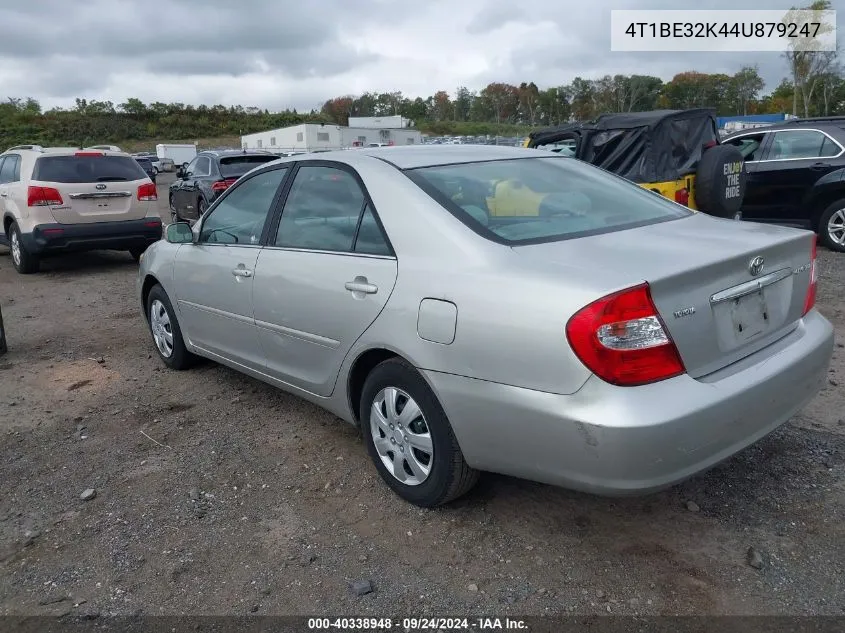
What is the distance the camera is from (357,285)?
3197mm

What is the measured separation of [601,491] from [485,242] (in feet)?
3.39

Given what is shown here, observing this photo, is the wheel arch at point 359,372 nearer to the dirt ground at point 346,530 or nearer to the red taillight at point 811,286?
the dirt ground at point 346,530

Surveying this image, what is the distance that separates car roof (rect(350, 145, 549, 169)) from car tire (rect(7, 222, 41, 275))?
7.55 m

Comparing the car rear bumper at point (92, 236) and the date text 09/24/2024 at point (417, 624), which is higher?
the car rear bumper at point (92, 236)

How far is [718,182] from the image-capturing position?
23.9 feet

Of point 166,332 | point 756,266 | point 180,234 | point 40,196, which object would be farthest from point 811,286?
point 40,196

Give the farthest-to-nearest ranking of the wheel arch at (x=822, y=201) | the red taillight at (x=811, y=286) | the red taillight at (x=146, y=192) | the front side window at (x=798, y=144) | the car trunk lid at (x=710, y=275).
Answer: the red taillight at (x=146, y=192) → the front side window at (x=798, y=144) → the wheel arch at (x=822, y=201) → the red taillight at (x=811, y=286) → the car trunk lid at (x=710, y=275)

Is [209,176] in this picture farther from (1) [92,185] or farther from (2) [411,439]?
(2) [411,439]

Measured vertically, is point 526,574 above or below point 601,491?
Answer: below

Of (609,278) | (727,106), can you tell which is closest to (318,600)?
(609,278)

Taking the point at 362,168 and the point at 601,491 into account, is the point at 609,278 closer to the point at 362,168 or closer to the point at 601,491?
the point at 601,491

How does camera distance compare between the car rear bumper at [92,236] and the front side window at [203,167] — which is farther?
the front side window at [203,167]

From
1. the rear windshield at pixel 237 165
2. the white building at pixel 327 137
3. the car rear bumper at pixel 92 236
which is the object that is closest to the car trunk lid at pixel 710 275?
the car rear bumper at pixel 92 236

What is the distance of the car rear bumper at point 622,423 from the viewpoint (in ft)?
7.73
